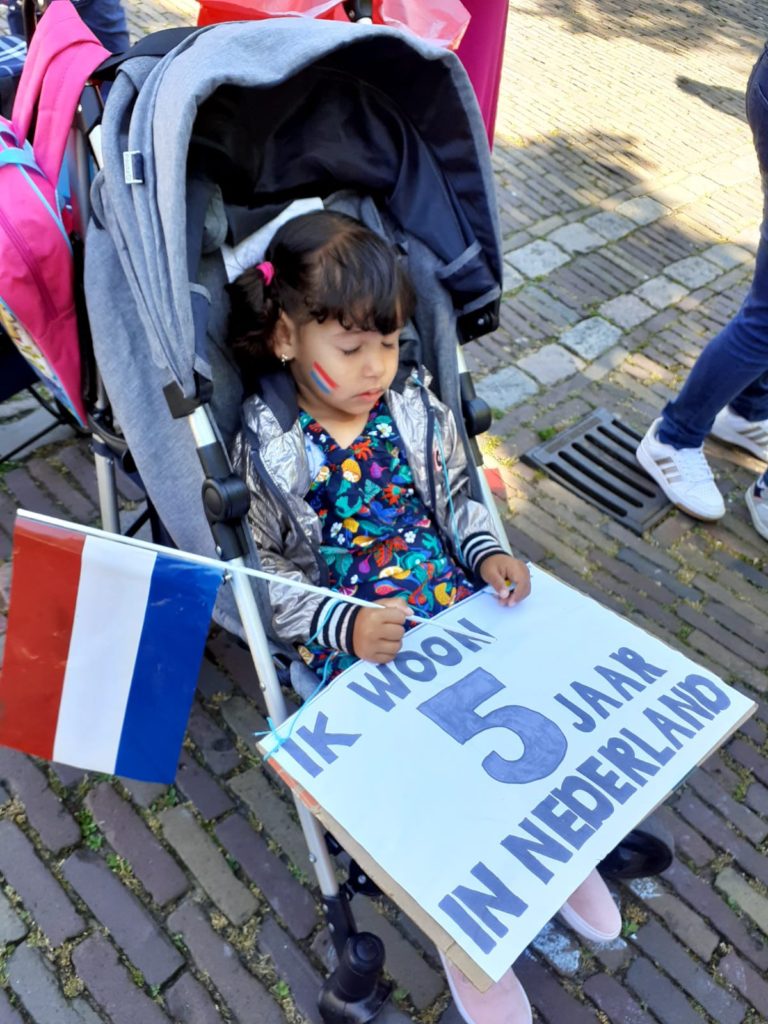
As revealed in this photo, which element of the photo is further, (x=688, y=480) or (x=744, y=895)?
(x=688, y=480)

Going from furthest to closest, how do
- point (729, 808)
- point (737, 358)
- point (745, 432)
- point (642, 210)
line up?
point (642, 210)
point (745, 432)
point (737, 358)
point (729, 808)

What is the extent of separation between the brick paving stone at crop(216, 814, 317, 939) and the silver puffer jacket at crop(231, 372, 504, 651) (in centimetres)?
69

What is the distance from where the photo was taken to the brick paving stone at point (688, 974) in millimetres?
2314

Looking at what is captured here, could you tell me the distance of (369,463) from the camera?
2.33 metres

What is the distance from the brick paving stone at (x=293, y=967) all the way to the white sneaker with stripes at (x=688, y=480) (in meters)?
2.34

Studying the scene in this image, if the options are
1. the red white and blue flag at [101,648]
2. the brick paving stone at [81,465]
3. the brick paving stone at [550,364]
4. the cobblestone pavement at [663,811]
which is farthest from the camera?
the brick paving stone at [550,364]

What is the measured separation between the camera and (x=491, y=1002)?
6.89 feet

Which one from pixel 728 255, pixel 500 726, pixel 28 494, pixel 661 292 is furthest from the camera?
pixel 728 255

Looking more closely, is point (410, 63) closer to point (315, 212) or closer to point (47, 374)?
point (315, 212)

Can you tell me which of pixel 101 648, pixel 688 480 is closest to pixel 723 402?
pixel 688 480

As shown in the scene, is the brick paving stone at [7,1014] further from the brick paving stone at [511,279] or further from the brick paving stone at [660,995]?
the brick paving stone at [511,279]

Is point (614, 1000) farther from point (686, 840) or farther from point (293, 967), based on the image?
point (293, 967)

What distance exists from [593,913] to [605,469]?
2.04 meters

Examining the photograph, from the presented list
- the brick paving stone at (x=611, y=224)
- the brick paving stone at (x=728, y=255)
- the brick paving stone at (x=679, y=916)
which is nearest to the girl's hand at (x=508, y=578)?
the brick paving stone at (x=679, y=916)
